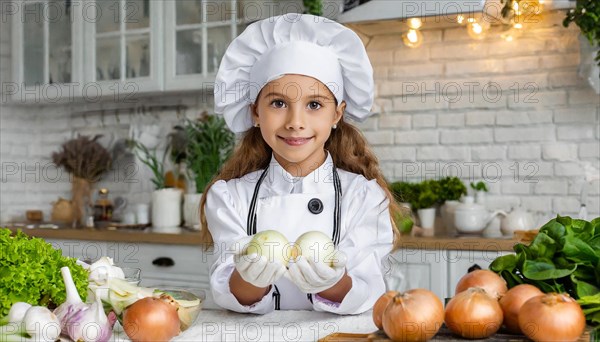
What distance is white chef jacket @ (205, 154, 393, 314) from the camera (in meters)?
1.50

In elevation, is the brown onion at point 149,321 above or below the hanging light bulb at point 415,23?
below

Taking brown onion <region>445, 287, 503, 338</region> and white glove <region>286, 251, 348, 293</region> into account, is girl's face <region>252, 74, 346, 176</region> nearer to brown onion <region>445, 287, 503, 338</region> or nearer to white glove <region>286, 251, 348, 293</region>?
white glove <region>286, 251, 348, 293</region>

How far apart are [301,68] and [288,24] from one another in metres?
0.13

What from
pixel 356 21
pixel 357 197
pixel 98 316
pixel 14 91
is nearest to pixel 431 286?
pixel 356 21

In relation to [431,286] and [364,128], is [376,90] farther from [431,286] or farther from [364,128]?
[431,286]

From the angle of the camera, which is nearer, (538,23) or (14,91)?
(538,23)

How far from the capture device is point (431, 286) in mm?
2873

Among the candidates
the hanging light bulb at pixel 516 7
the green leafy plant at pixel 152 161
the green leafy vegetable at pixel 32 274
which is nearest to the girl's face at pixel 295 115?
the green leafy vegetable at pixel 32 274

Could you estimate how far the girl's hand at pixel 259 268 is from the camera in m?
1.13

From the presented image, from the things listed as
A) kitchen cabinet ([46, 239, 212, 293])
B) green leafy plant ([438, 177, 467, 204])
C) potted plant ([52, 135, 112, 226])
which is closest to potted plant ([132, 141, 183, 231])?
kitchen cabinet ([46, 239, 212, 293])

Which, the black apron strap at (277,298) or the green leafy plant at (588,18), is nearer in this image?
the black apron strap at (277,298)

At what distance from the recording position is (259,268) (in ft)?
3.74

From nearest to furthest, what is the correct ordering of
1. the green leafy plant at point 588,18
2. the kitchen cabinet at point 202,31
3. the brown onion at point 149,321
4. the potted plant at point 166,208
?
the brown onion at point 149,321 → the green leafy plant at point 588,18 → the kitchen cabinet at point 202,31 → the potted plant at point 166,208

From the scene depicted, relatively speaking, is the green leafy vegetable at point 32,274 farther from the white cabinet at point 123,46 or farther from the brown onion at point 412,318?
the white cabinet at point 123,46
